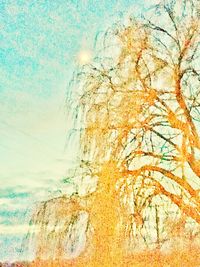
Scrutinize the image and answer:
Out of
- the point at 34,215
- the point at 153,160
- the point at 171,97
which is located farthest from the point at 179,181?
the point at 34,215

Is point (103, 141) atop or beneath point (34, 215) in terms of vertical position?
atop

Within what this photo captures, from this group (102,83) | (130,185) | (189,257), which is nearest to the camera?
(189,257)

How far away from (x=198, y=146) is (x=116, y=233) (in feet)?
4.54

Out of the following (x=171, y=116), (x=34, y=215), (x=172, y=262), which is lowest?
(x=172, y=262)

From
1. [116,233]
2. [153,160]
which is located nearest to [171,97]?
[153,160]

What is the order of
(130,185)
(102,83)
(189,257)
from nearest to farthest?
(189,257) → (130,185) → (102,83)

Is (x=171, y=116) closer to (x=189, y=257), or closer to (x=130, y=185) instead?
(x=130, y=185)

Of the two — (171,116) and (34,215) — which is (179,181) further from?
(34,215)

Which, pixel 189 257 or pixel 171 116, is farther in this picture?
pixel 171 116

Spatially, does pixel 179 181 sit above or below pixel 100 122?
below

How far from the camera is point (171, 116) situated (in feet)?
23.4

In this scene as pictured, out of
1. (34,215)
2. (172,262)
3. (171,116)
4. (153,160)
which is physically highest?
(171,116)

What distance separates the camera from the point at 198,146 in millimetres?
6945

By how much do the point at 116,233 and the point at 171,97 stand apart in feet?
5.95
